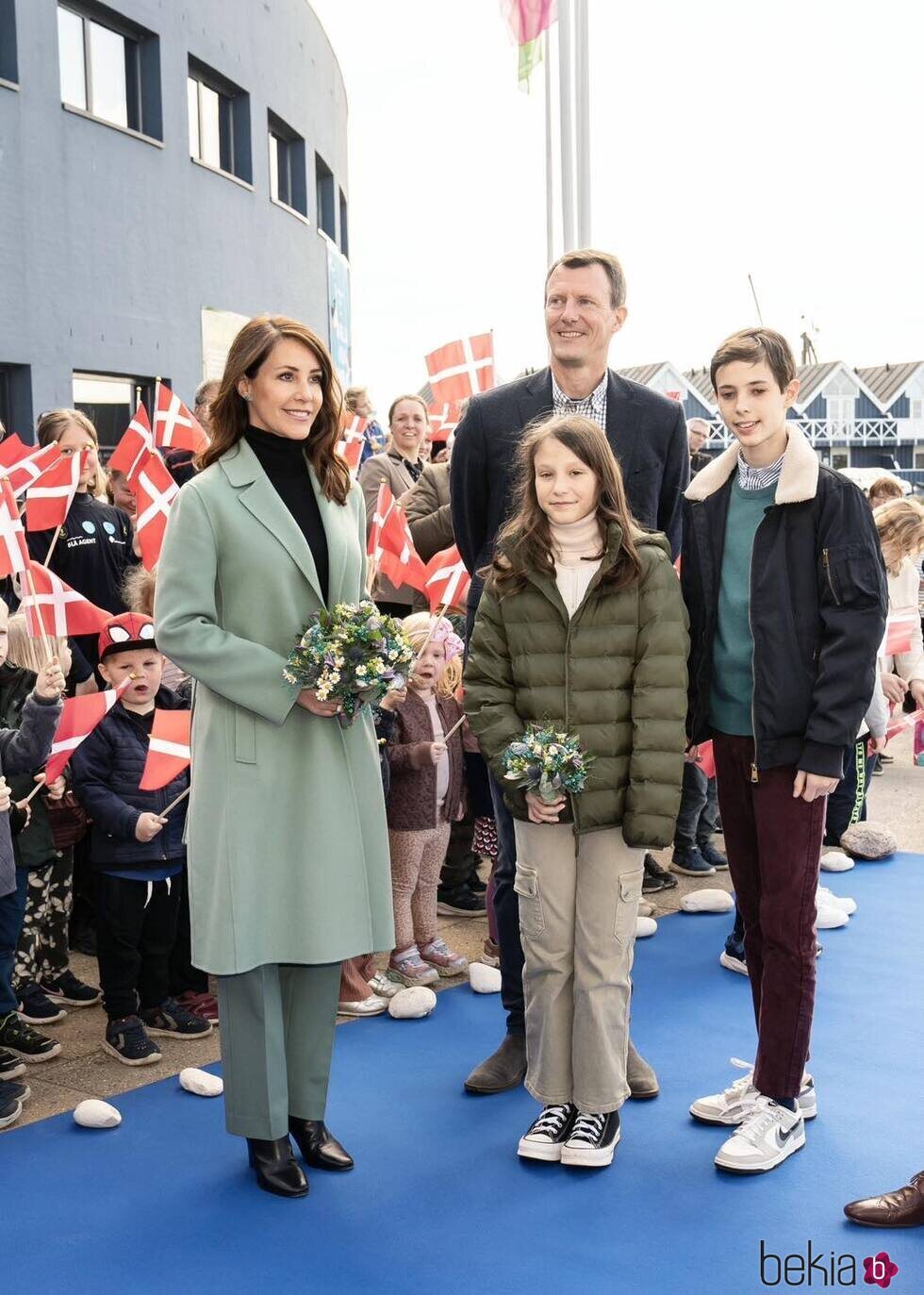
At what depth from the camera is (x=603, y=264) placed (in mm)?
3996

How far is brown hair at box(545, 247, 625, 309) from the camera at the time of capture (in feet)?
13.1

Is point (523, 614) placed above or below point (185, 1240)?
above

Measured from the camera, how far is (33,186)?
1270 centimetres

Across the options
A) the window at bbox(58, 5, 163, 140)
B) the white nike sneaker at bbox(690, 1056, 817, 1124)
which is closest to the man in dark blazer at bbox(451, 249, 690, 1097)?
the white nike sneaker at bbox(690, 1056, 817, 1124)

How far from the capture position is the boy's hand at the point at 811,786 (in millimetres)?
3596

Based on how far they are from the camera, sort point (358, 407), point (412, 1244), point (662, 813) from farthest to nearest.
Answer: point (358, 407) < point (662, 813) < point (412, 1244)

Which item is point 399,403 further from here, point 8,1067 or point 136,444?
point 8,1067

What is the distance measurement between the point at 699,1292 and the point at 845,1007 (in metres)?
2.07

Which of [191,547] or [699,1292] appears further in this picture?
[191,547]

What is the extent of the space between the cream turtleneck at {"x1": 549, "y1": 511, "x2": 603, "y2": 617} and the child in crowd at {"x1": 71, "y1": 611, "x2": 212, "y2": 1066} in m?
1.74

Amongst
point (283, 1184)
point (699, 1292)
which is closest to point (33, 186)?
point (283, 1184)

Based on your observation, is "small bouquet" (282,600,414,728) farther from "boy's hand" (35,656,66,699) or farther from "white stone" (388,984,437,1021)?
"white stone" (388,984,437,1021)

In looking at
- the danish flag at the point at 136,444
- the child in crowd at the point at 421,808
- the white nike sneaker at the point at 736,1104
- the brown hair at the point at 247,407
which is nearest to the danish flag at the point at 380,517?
the child in crowd at the point at 421,808

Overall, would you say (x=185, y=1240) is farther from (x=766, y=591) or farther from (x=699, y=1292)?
(x=766, y=591)
